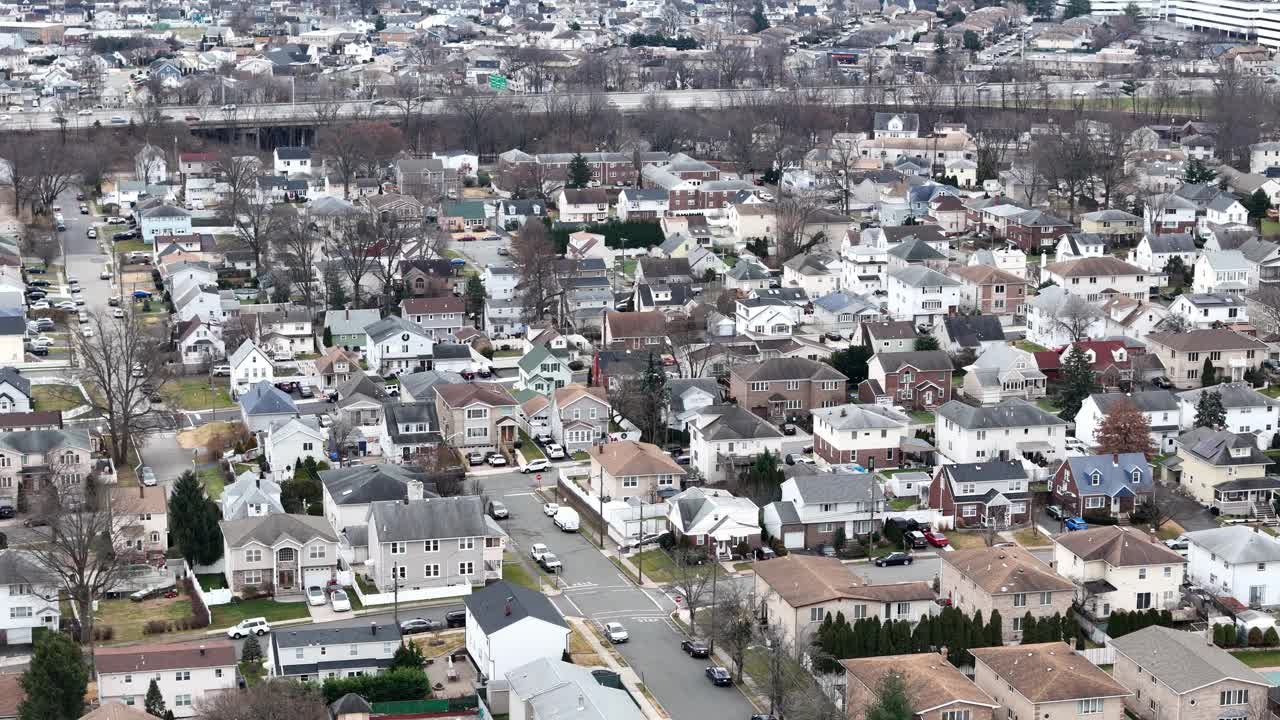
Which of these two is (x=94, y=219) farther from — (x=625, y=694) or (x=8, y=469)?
(x=625, y=694)

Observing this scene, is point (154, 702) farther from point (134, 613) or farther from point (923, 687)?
point (923, 687)

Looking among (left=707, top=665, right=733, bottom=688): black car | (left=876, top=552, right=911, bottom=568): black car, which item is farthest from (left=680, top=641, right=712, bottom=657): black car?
(left=876, top=552, right=911, bottom=568): black car

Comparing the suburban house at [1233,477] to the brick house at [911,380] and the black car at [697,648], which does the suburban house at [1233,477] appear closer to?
the brick house at [911,380]

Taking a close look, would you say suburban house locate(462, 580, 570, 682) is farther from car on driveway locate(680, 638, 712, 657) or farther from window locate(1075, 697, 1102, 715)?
window locate(1075, 697, 1102, 715)

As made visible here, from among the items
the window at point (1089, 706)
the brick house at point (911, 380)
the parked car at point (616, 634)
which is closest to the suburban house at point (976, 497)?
the brick house at point (911, 380)

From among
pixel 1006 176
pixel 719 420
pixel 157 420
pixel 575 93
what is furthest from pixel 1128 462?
pixel 575 93

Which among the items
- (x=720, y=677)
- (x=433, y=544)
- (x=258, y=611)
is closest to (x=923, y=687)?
(x=720, y=677)
